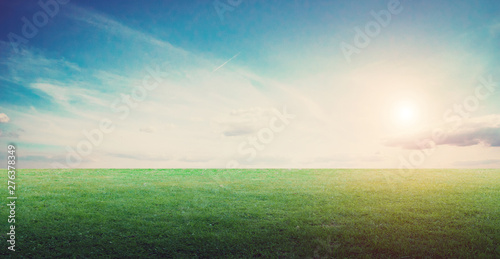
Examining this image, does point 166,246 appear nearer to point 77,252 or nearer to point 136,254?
point 136,254

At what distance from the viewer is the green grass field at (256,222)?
1524cm

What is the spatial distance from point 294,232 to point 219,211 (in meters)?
6.20

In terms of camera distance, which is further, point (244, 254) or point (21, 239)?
point (21, 239)

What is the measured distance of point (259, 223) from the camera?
18750mm

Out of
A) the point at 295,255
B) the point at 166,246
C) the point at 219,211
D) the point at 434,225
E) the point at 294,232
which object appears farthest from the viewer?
the point at 219,211

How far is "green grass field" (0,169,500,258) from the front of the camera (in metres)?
15.2

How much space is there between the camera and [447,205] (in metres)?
23.0

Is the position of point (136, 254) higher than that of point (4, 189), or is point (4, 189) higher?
point (4, 189)

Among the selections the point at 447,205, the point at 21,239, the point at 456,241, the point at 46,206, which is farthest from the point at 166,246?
the point at 447,205

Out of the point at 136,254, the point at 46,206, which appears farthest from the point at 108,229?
the point at 46,206

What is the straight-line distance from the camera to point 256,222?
19.0 meters

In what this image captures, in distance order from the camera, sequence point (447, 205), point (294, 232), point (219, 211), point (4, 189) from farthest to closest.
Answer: point (4, 189) < point (447, 205) < point (219, 211) < point (294, 232)

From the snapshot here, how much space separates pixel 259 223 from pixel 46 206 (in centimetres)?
1579

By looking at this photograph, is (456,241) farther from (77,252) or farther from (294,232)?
(77,252)
